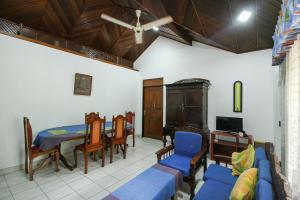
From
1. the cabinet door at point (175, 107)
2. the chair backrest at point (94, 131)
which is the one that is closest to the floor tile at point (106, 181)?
the chair backrest at point (94, 131)

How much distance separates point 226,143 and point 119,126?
101 inches

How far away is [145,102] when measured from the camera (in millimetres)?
5941

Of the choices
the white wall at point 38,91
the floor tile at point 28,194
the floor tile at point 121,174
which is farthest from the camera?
the white wall at point 38,91

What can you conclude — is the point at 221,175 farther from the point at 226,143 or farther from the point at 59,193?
the point at 59,193

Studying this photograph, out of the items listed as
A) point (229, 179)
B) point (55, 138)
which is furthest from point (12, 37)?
point (229, 179)

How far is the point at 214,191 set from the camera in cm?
165

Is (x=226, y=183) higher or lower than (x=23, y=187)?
higher

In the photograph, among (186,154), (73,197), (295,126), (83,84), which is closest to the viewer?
(295,126)

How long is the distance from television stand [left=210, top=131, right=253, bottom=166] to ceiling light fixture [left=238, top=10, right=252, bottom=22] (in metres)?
2.36

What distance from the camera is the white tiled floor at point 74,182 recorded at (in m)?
2.23

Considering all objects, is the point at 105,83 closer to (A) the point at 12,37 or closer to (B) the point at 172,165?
(A) the point at 12,37

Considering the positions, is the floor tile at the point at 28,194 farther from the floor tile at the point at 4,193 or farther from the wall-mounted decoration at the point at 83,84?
the wall-mounted decoration at the point at 83,84

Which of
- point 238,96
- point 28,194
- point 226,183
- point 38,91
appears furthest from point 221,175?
point 38,91

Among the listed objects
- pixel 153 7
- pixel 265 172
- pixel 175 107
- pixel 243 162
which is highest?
pixel 153 7
